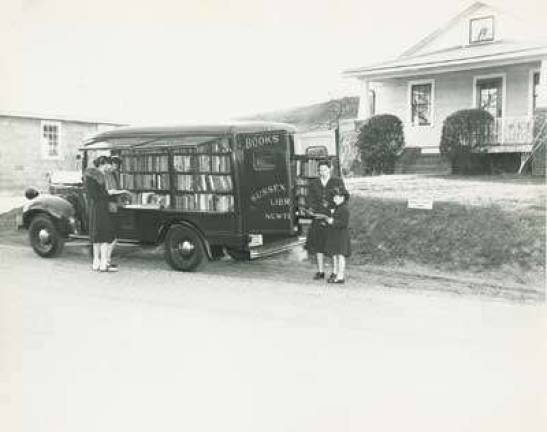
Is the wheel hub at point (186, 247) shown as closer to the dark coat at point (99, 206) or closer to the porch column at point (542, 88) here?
the dark coat at point (99, 206)

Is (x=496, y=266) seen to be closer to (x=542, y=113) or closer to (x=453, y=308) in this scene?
(x=453, y=308)

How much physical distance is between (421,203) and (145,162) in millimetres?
4727

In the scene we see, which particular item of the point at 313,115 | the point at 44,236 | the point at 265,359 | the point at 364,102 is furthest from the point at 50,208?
the point at 364,102

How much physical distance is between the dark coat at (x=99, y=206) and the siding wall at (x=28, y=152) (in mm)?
3599

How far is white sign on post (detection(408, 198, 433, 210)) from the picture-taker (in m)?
11.1

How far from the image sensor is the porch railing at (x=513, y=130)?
13336 mm

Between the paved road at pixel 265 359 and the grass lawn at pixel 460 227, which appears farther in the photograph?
the grass lawn at pixel 460 227

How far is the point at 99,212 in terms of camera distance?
375 inches

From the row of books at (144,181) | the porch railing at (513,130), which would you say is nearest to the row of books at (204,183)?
the row of books at (144,181)

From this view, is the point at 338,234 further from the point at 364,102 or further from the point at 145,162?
the point at 364,102

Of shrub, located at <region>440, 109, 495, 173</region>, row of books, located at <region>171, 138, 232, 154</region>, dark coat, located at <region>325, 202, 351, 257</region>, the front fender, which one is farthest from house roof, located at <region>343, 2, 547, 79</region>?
the front fender

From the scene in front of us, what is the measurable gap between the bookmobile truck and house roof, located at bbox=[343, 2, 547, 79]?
5.17 m

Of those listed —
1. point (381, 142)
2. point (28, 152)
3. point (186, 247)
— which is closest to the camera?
point (186, 247)

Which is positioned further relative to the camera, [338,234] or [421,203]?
[421,203]
